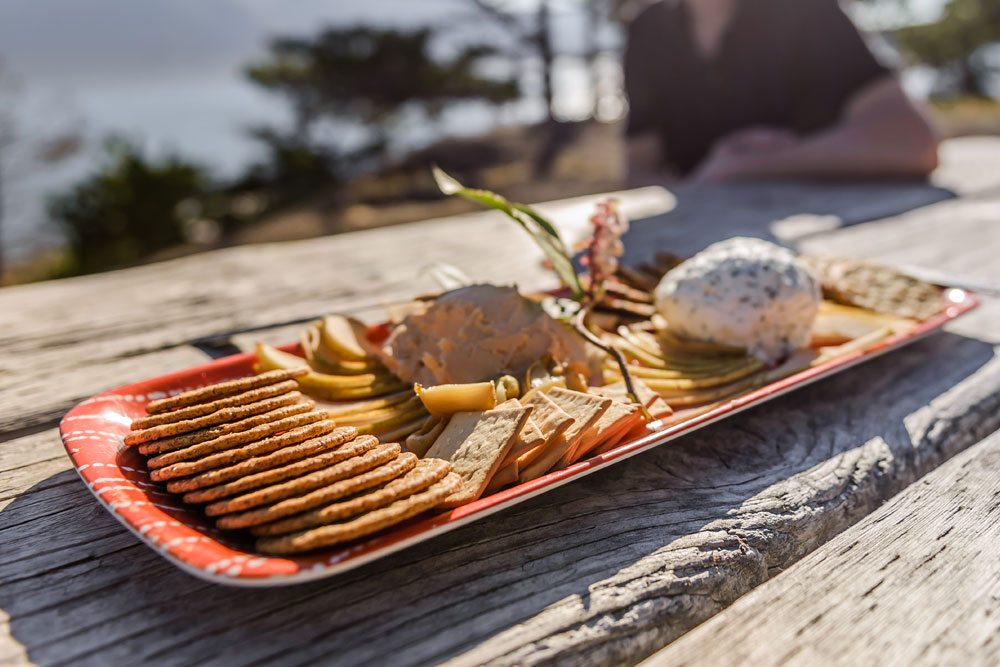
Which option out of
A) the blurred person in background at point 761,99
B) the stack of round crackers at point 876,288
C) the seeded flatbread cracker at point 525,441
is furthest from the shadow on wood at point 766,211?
the seeded flatbread cracker at point 525,441

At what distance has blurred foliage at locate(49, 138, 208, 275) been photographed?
11.2 meters

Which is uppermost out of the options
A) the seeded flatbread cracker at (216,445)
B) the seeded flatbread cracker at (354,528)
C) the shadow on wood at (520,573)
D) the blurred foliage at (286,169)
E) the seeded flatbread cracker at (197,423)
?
the blurred foliage at (286,169)

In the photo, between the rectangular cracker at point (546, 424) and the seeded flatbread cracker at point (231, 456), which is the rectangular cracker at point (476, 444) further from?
the seeded flatbread cracker at point (231, 456)

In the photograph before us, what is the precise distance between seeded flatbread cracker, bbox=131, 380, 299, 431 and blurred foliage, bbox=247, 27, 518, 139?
14.9 meters

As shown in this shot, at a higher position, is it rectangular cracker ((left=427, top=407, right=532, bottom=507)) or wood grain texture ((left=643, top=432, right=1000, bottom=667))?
rectangular cracker ((left=427, top=407, right=532, bottom=507))

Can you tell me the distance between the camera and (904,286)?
7.53ft

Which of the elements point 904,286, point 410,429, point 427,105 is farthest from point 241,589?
point 427,105

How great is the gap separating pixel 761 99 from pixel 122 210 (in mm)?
10350

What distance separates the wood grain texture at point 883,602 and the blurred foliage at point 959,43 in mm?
22486

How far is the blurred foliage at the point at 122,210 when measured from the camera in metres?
11.2

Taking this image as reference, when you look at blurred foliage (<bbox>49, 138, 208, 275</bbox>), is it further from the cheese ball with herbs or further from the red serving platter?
the cheese ball with herbs

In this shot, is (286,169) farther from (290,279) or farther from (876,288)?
(876,288)

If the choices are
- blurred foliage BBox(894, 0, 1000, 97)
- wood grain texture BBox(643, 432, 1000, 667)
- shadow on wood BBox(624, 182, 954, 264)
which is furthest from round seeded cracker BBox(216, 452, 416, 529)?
blurred foliage BBox(894, 0, 1000, 97)

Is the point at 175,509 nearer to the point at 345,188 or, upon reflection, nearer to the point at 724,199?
the point at 724,199
